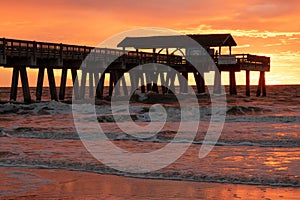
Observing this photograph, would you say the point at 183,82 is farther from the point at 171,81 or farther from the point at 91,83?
the point at 91,83

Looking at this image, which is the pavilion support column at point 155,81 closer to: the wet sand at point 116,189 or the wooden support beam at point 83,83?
the wooden support beam at point 83,83

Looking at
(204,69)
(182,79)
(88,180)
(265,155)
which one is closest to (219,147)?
(265,155)

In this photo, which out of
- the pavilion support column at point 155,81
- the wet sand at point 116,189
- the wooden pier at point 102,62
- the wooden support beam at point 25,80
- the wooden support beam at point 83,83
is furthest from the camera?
the pavilion support column at point 155,81

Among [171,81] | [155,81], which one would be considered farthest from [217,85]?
[155,81]

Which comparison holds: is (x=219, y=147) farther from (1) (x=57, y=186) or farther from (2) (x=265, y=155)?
(1) (x=57, y=186)

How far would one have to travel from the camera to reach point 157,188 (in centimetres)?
1156

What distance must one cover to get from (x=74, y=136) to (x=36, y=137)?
152 centimetres

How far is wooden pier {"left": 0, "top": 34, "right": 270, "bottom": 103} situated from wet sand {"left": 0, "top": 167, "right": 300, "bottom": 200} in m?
20.8

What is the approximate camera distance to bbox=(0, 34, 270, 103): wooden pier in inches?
1346

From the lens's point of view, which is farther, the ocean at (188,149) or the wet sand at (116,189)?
the ocean at (188,149)

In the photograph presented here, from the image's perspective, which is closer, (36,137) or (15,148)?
(15,148)

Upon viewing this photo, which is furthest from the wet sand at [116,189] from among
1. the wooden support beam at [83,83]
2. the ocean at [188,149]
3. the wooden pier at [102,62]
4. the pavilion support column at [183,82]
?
the pavilion support column at [183,82]

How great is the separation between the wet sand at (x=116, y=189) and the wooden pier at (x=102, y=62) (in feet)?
68.1

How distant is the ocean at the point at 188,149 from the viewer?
13009mm
